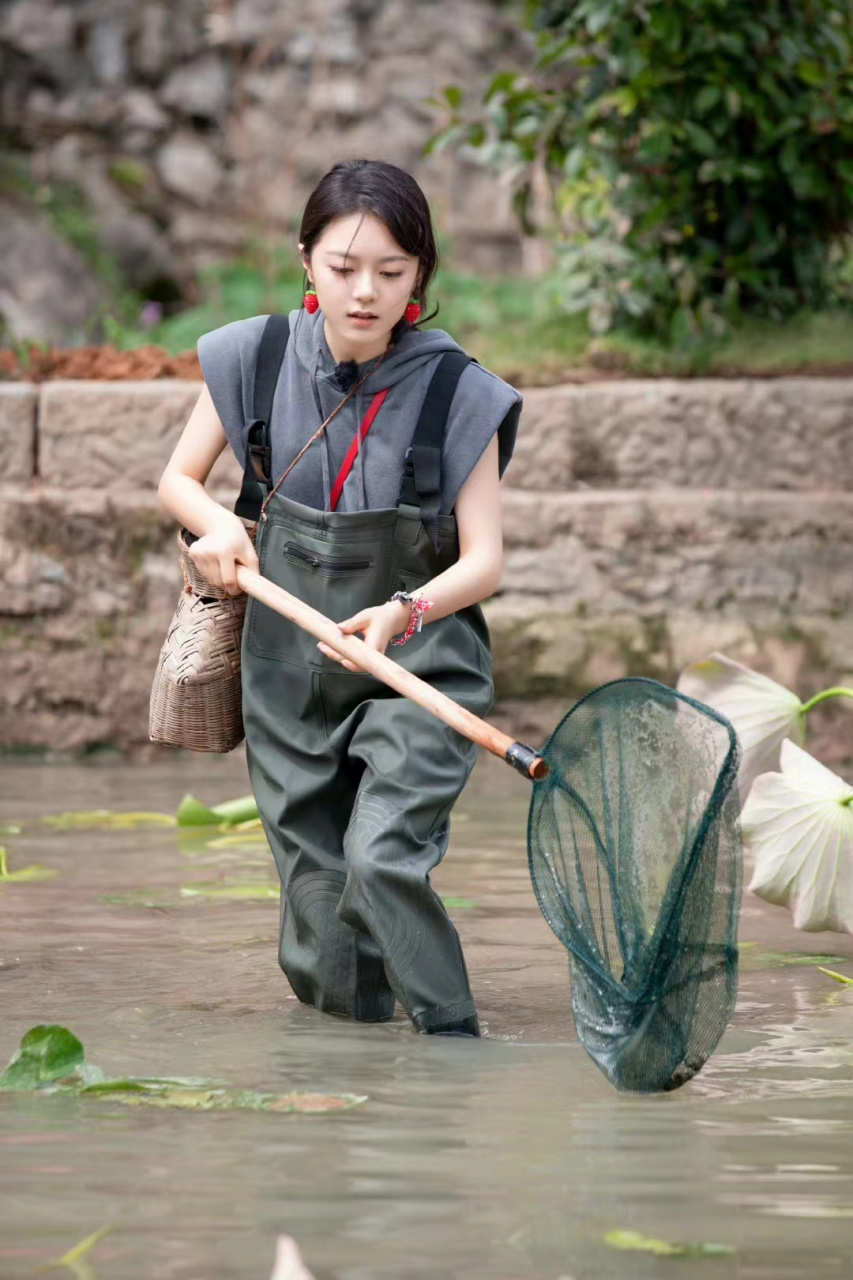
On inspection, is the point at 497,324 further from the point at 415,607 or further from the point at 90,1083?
the point at 90,1083

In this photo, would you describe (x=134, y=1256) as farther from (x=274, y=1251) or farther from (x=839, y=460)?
(x=839, y=460)

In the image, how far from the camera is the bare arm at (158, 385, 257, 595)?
2910 mm

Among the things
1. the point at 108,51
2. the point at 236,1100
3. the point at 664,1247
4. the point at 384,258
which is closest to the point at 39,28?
the point at 108,51

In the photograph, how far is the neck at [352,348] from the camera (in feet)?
9.74

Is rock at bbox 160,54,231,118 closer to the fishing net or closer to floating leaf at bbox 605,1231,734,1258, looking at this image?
the fishing net

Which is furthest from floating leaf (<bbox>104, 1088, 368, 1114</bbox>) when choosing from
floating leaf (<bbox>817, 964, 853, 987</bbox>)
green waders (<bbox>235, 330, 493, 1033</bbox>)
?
floating leaf (<bbox>817, 964, 853, 987</bbox>)

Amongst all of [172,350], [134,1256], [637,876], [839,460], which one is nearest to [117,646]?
[172,350]

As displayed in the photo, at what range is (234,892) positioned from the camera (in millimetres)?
3887

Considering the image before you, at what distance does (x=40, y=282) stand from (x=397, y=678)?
645 cm

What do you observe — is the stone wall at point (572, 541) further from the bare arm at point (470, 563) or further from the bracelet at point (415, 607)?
the bracelet at point (415, 607)

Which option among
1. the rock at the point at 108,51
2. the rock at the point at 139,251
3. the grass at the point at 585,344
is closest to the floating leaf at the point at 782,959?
the grass at the point at 585,344

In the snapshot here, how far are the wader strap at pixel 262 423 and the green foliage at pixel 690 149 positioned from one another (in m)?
2.83

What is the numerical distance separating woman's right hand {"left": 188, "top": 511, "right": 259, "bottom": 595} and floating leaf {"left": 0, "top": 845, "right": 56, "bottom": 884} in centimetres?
129

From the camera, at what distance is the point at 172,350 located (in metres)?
6.79
